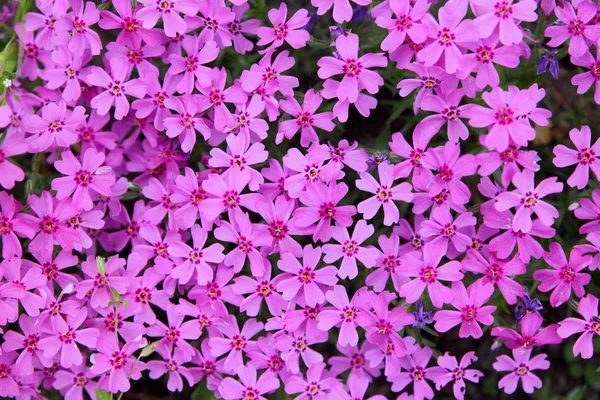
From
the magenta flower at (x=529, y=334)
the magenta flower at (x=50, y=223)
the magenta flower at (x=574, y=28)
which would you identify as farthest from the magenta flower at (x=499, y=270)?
the magenta flower at (x=50, y=223)

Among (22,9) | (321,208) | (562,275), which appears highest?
(22,9)

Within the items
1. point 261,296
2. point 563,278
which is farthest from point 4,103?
point 563,278

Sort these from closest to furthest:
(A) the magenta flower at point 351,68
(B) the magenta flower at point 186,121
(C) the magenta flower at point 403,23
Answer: (C) the magenta flower at point 403,23
(A) the magenta flower at point 351,68
(B) the magenta flower at point 186,121

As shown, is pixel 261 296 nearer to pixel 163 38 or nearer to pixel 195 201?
pixel 195 201

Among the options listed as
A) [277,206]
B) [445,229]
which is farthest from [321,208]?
[445,229]

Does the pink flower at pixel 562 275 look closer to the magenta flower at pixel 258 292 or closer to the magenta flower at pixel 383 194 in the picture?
the magenta flower at pixel 383 194

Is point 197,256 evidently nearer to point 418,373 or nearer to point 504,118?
point 418,373
